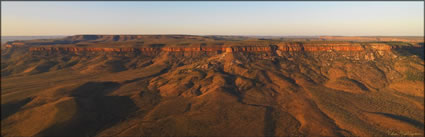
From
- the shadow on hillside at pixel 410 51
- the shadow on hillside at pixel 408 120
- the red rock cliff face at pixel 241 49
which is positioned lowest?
the shadow on hillside at pixel 408 120

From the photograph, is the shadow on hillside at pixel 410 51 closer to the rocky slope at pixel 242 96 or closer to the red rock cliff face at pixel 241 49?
the rocky slope at pixel 242 96

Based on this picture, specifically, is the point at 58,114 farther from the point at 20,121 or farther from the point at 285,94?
the point at 285,94

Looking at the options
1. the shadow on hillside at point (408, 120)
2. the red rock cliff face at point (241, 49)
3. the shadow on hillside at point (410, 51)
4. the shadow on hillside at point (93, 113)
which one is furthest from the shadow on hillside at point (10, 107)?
the shadow on hillside at point (410, 51)

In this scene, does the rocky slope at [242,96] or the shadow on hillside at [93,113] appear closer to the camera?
the shadow on hillside at [93,113]

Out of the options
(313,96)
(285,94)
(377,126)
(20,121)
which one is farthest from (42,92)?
(377,126)

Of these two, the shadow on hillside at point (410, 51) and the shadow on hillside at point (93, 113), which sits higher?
the shadow on hillside at point (410, 51)
